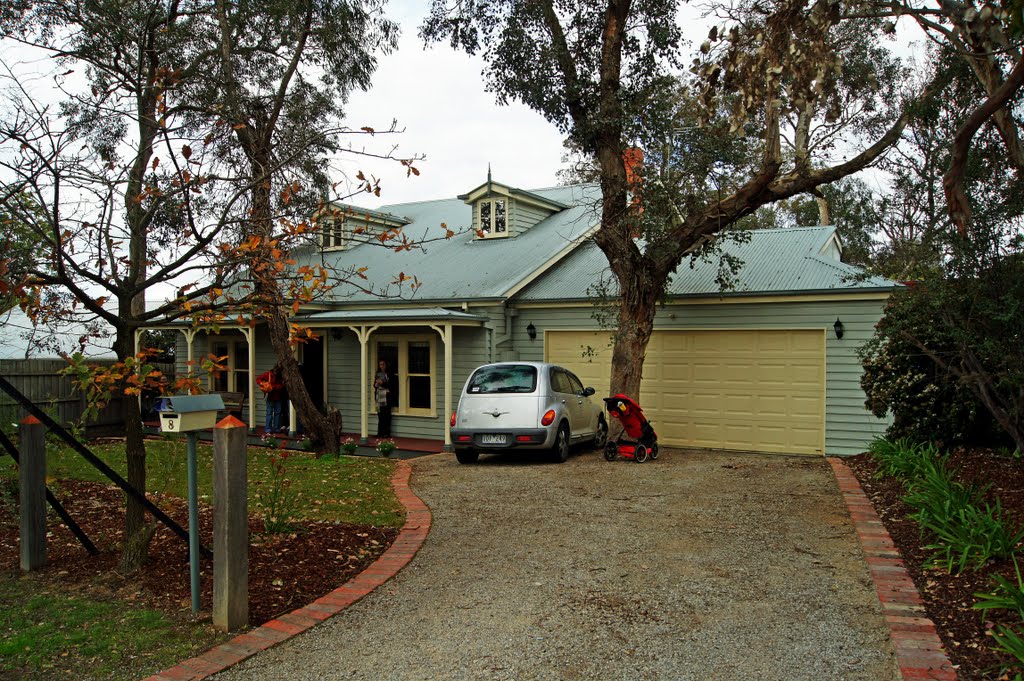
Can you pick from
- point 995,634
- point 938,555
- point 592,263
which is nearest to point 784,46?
point 938,555

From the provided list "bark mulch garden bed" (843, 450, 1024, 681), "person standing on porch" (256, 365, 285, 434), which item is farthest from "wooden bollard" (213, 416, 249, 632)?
"person standing on porch" (256, 365, 285, 434)

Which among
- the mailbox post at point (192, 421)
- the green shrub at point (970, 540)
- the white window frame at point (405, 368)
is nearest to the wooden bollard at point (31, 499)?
the mailbox post at point (192, 421)

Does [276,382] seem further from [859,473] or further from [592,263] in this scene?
[859,473]

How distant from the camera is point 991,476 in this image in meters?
8.34

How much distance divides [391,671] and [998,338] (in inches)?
245

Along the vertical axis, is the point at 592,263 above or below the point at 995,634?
above

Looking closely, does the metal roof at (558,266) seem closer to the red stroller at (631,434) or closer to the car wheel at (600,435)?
the car wheel at (600,435)

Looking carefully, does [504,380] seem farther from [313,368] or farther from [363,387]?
[313,368]

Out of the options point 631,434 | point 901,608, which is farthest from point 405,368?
point 901,608

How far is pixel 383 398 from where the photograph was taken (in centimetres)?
1800

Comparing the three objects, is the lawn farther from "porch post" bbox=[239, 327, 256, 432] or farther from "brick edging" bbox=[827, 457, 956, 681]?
"porch post" bbox=[239, 327, 256, 432]

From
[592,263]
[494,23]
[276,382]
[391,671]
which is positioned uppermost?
[494,23]

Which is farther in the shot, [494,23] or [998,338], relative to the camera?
[494,23]

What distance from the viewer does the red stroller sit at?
1198 centimetres
